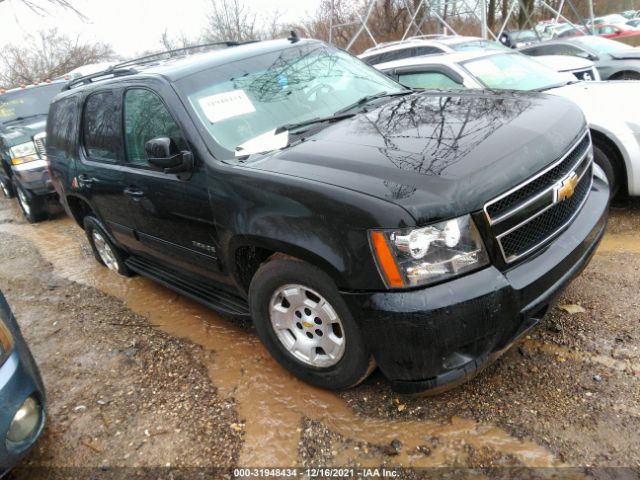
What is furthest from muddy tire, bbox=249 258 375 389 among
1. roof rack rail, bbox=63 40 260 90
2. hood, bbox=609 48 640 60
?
hood, bbox=609 48 640 60

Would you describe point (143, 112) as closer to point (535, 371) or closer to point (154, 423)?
point (154, 423)

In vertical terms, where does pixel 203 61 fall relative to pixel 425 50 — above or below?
above

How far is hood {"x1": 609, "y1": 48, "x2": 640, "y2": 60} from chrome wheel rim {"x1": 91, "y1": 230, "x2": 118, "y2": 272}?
31.5 feet

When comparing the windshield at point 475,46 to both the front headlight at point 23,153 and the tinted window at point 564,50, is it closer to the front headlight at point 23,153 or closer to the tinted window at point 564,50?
the tinted window at point 564,50

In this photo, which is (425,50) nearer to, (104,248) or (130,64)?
(130,64)

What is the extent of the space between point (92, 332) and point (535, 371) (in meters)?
3.28

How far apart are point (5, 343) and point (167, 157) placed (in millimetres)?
1254

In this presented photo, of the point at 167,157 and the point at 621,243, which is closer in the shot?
the point at 167,157

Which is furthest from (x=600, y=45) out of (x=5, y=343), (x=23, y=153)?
(x=5, y=343)

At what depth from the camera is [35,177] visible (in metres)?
7.32

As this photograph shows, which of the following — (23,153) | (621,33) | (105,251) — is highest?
(23,153)

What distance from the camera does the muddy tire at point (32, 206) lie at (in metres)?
7.54

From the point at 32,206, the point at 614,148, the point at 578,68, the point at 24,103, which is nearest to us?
the point at 614,148

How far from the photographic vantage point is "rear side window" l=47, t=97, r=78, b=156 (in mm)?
4262
